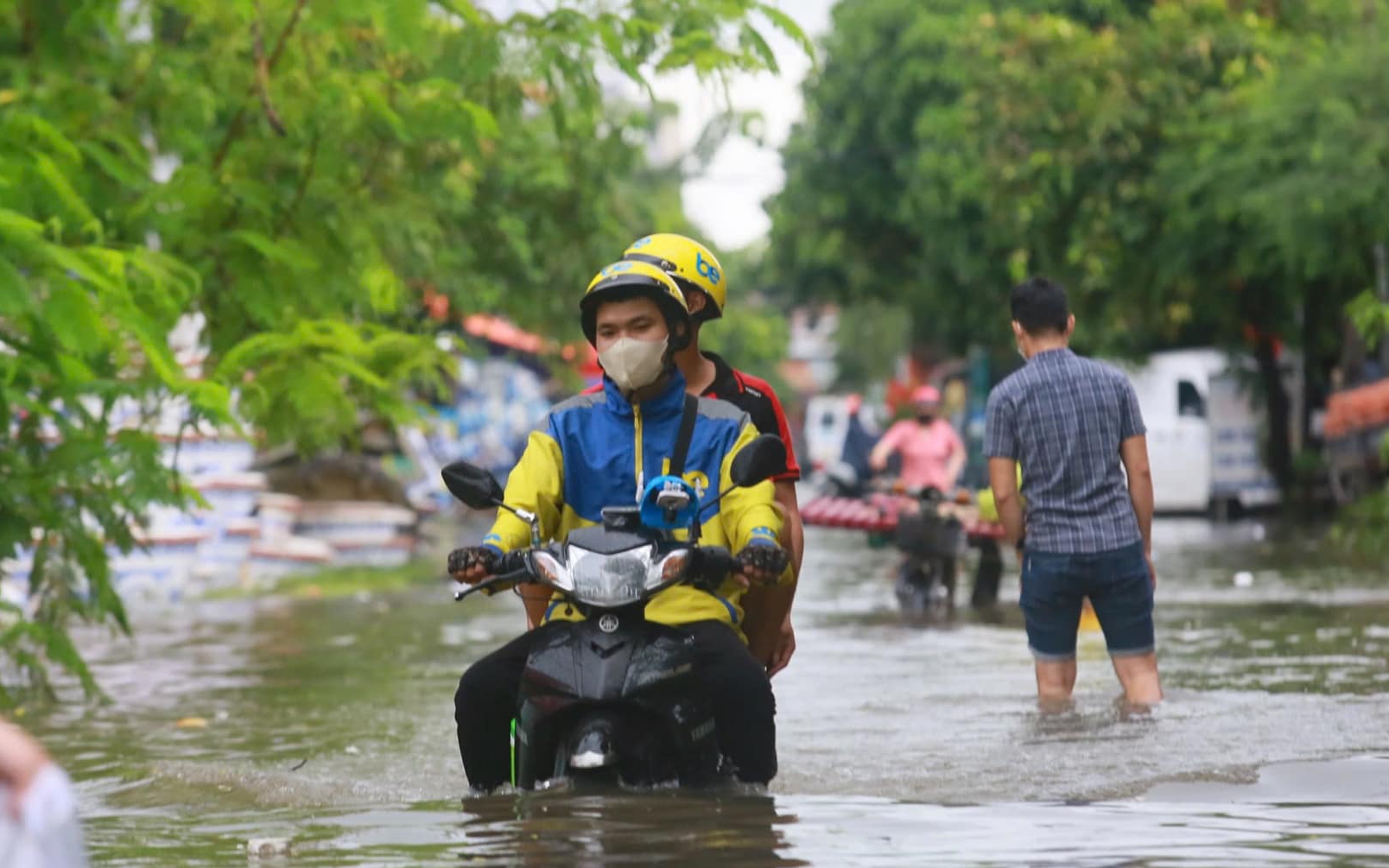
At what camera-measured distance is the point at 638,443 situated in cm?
665

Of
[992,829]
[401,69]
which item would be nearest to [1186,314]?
[401,69]

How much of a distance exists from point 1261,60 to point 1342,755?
23277 millimetres

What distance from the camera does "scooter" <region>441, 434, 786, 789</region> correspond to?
618 cm

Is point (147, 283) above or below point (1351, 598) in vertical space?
above

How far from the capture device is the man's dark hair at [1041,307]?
9000 millimetres

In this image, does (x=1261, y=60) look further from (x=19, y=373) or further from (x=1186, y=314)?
(x=19, y=373)

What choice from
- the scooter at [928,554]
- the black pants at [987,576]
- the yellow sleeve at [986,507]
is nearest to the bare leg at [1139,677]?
the yellow sleeve at [986,507]

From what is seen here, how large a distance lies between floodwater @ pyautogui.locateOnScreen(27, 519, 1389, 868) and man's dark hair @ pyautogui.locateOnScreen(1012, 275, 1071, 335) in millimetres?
1413

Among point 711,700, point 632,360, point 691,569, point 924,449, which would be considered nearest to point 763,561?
point 691,569

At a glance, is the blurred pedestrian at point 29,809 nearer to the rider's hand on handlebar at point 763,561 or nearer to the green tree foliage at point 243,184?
the rider's hand on handlebar at point 763,561

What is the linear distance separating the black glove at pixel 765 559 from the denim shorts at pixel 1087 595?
2990 mm

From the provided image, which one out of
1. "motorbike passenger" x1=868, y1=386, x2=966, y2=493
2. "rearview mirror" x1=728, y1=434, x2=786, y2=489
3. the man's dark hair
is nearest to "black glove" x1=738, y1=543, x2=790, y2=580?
"rearview mirror" x1=728, y1=434, x2=786, y2=489

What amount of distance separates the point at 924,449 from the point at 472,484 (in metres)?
13.4

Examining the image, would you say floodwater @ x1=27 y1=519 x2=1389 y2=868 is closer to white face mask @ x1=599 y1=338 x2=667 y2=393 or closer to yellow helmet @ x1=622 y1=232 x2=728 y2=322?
white face mask @ x1=599 y1=338 x2=667 y2=393
